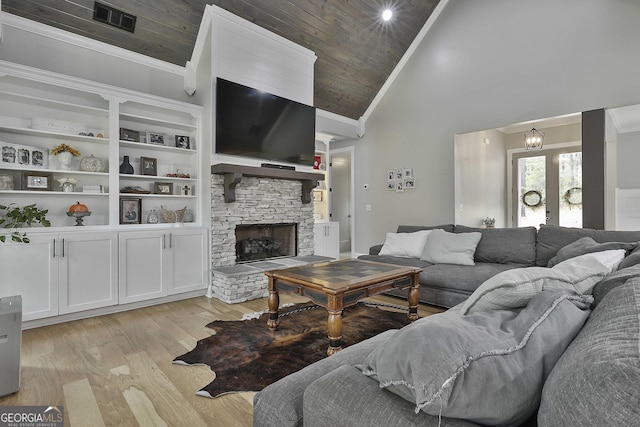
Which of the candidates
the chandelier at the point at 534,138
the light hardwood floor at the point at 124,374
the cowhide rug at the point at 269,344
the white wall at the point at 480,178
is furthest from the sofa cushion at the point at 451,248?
the chandelier at the point at 534,138

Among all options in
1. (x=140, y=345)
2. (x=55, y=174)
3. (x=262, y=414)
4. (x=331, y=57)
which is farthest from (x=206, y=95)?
(x=262, y=414)

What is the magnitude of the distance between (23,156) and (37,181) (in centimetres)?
25

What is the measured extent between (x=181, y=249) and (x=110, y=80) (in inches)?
80.7

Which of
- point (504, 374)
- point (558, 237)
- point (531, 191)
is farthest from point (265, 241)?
point (531, 191)

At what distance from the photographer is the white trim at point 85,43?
10.7ft

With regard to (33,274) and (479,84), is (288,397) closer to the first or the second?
(33,274)

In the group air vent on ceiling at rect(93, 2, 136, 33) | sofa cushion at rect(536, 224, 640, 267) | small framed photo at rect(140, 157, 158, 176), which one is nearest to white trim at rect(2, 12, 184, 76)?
air vent on ceiling at rect(93, 2, 136, 33)

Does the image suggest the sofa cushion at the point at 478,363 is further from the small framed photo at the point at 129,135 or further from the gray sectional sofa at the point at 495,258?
the small framed photo at the point at 129,135

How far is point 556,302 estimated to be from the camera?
88 cm

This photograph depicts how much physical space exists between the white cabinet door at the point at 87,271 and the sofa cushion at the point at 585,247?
4115 millimetres

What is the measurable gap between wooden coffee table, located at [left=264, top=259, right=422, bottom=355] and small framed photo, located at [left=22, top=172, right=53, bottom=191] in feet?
8.01

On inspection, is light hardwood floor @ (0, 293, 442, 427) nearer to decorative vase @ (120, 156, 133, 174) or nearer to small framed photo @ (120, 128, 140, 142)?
decorative vase @ (120, 156, 133, 174)

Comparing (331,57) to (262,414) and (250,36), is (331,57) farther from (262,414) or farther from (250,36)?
(262,414)

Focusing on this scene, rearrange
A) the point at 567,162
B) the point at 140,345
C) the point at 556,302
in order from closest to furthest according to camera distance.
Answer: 1. the point at 556,302
2. the point at 140,345
3. the point at 567,162
